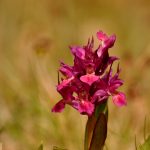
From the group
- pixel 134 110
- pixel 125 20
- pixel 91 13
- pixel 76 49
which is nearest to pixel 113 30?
pixel 125 20

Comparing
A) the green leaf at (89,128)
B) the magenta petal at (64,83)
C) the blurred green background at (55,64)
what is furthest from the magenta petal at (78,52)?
the blurred green background at (55,64)

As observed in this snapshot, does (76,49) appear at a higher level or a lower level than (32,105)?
higher

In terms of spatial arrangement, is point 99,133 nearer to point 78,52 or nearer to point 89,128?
point 89,128

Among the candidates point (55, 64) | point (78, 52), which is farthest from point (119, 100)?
point (55, 64)

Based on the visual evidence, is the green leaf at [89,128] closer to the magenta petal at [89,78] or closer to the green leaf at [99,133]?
the green leaf at [99,133]

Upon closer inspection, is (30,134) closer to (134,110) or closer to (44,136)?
(44,136)

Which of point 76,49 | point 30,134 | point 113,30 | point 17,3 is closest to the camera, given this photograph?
point 76,49
